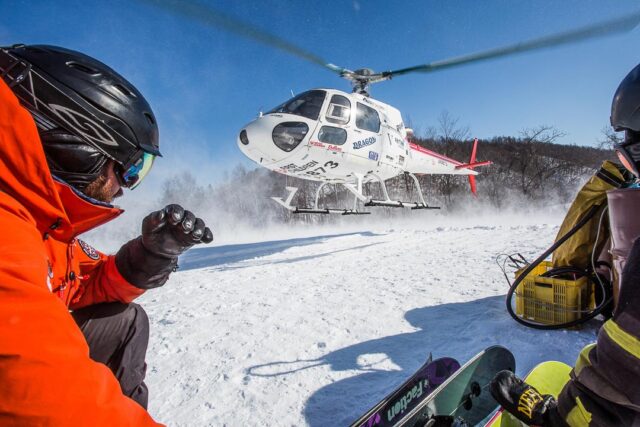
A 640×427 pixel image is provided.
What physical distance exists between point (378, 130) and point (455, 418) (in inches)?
276

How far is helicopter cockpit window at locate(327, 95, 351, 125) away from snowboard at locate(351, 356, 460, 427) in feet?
19.1

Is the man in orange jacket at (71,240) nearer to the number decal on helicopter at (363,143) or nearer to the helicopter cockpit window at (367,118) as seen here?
the number decal on helicopter at (363,143)

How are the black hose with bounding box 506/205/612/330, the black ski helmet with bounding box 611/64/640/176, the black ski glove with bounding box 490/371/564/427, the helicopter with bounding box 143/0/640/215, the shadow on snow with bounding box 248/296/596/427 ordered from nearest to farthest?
the black ski glove with bounding box 490/371/564/427
the black ski helmet with bounding box 611/64/640/176
the shadow on snow with bounding box 248/296/596/427
the black hose with bounding box 506/205/612/330
the helicopter with bounding box 143/0/640/215

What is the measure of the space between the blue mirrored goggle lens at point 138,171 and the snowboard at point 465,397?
1673 millimetres

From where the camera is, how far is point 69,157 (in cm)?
120

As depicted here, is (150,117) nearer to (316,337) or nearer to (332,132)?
(316,337)

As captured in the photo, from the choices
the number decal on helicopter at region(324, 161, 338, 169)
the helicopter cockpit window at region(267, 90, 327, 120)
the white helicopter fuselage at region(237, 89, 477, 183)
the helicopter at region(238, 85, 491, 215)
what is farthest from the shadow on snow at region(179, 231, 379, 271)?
the helicopter cockpit window at region(267, 90, 327, 120)

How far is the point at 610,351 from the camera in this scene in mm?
910

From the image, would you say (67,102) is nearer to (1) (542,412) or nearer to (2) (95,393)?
(2) (95,393)

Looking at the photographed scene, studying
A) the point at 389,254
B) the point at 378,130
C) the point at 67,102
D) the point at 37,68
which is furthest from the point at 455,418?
the point at 378,130

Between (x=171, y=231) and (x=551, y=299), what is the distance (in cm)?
294

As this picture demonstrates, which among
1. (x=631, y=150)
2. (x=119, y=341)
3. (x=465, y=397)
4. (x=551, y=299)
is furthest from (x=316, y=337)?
(x=631, y=150)

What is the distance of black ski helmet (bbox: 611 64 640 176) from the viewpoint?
1326 millimetres

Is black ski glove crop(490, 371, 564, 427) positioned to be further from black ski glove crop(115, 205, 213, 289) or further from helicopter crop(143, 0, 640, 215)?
helicopter crop(143, 0, 640, 215)
